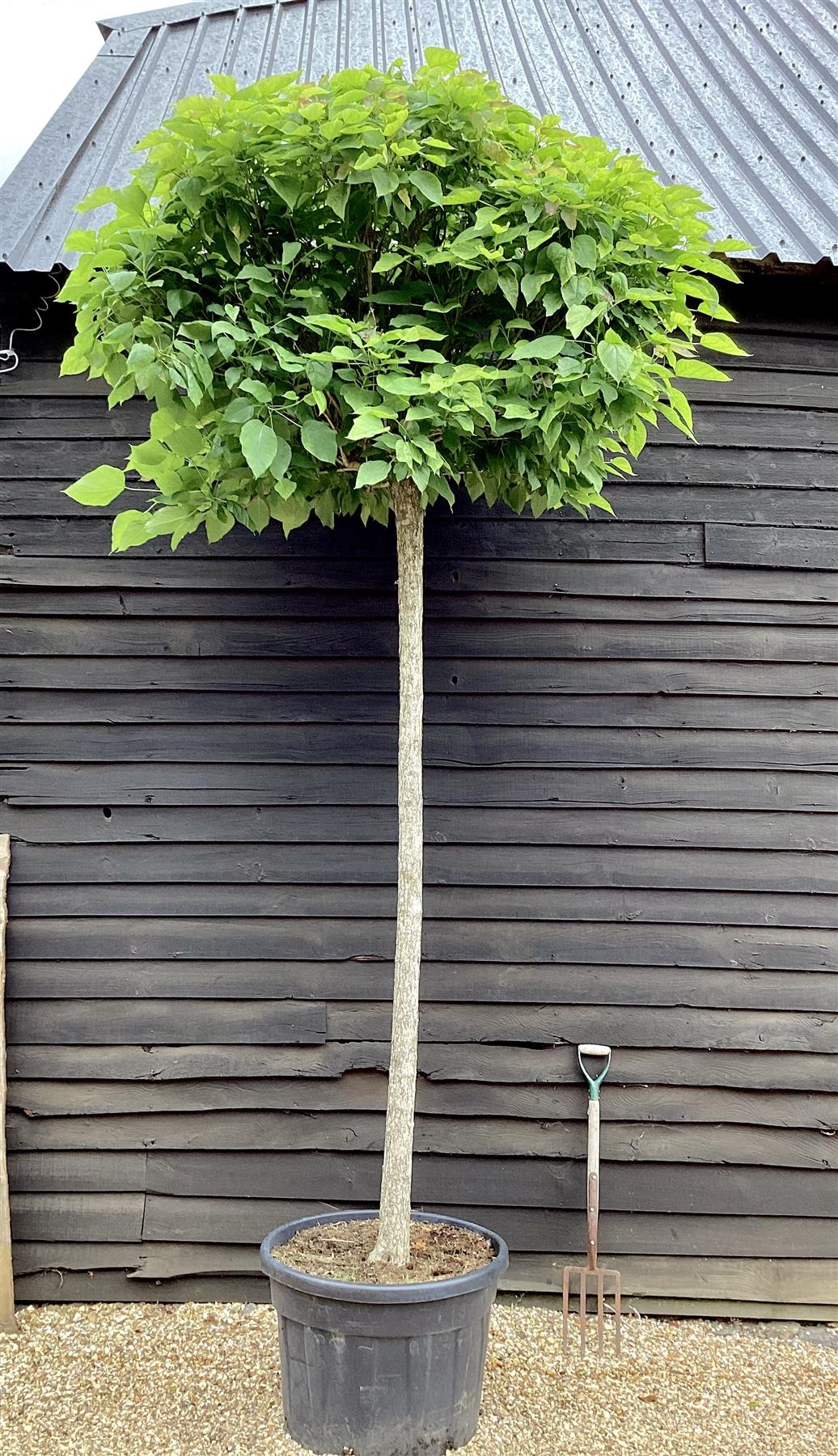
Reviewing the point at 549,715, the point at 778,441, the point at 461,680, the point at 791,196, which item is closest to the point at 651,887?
the point at 549,715

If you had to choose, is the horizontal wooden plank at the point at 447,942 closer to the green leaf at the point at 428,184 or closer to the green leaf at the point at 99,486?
the green leaf at the point at 99,486

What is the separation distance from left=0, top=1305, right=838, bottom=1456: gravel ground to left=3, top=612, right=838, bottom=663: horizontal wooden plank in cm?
189

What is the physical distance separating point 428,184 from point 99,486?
88cm

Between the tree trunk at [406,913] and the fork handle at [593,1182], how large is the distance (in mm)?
701

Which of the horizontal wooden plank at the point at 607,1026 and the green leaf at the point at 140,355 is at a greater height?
the green leaf at the point at 140,355

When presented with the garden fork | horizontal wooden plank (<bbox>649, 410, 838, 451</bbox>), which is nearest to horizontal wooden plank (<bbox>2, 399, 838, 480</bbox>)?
horizontal wooden plank (<bbox>649, 410, 838, 451</bbox>)

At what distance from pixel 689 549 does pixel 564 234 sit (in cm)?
123

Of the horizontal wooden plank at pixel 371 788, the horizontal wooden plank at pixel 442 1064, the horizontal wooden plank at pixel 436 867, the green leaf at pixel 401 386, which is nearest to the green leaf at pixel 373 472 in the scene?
the green leaf at pixel 401 386

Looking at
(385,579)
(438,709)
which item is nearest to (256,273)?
(385,579)

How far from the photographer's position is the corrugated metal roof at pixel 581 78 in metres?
3.04

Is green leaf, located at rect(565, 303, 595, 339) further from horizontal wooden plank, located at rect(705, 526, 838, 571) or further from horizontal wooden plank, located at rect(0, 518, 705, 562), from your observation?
horizontal wooden plank, located at rect(705, 526, 838, 571)

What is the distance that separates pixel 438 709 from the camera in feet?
9.64

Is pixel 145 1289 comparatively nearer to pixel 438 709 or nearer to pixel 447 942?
pixel 447 942

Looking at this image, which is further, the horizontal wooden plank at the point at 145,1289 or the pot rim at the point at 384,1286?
the horizontal wooden plank at the point at 145,1289
